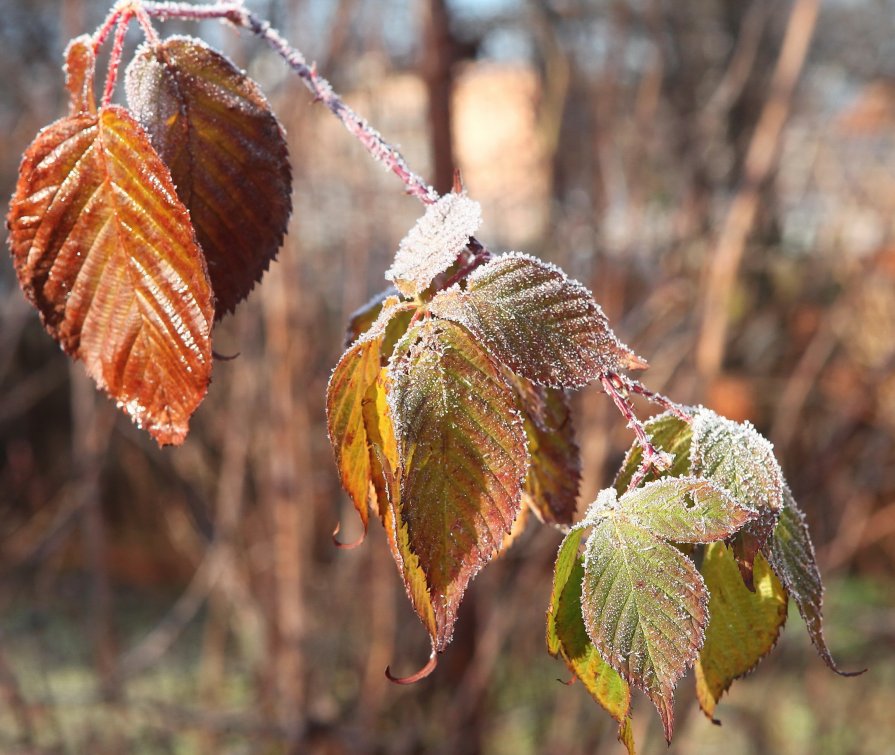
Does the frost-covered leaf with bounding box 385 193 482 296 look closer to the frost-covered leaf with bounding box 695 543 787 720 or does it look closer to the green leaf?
the green leaf

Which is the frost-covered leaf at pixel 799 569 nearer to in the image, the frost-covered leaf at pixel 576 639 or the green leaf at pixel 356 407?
the frost-covered leaf at pixel 576 639

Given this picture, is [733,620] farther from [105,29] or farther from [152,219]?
[105,29]

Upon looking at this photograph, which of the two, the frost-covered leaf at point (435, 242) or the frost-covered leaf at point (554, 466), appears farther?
the frost-covered leaf at point (554, 466)

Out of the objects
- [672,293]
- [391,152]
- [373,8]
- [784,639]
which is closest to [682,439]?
[391,152]

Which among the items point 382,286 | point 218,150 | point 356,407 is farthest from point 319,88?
point 382,286

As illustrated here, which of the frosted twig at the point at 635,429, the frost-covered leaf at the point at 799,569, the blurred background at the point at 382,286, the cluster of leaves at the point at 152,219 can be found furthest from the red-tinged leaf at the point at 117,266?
the blurred background at the point at 382,286

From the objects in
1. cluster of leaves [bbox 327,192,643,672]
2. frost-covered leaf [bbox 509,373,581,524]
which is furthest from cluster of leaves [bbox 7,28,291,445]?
frost-covered leaf [bbox 509,373,581,524]
